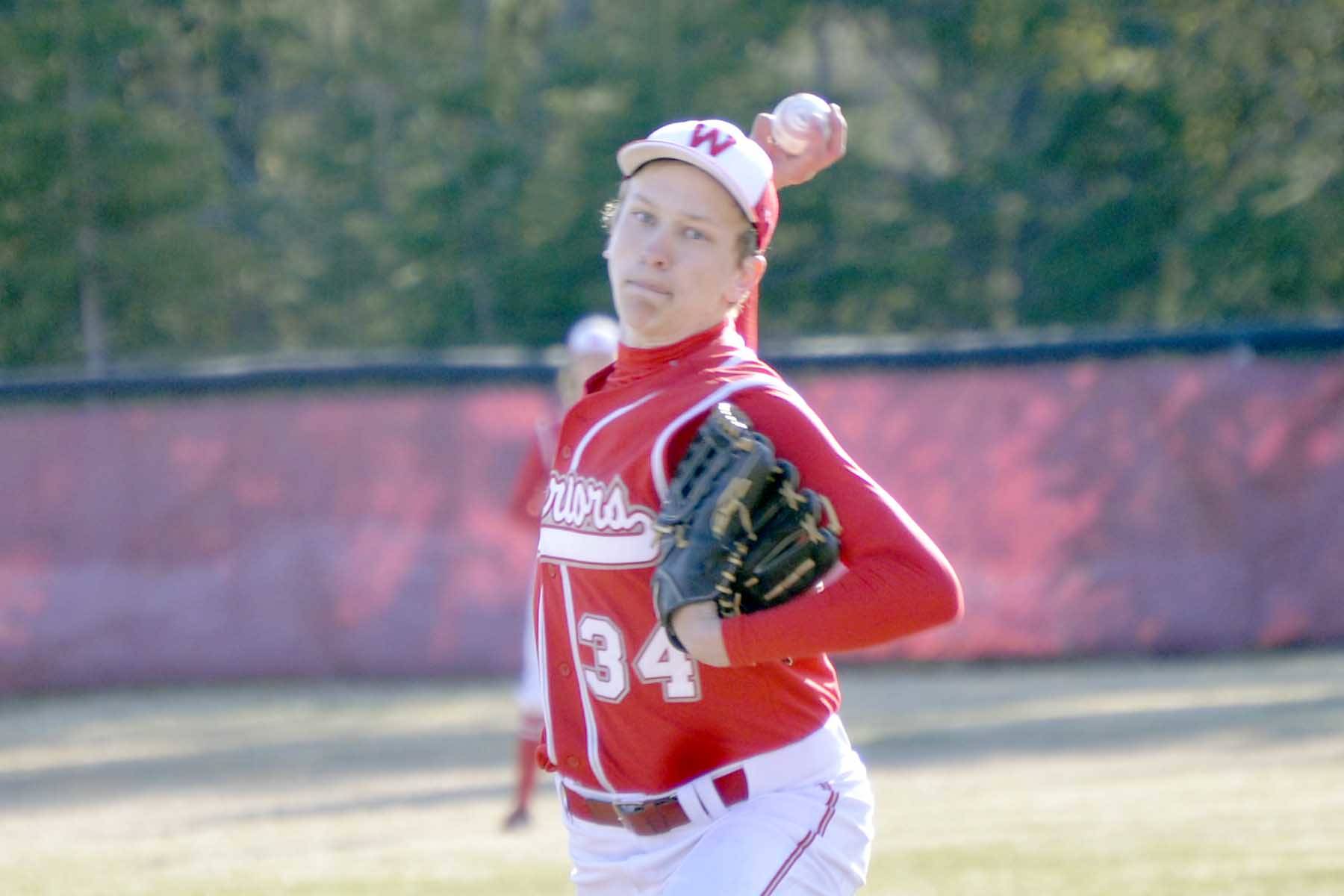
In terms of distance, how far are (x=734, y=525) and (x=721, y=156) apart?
0.61 meters

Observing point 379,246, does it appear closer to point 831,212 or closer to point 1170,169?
point 831,212

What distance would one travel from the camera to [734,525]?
9.12ft

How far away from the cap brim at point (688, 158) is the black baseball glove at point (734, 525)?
371 mm

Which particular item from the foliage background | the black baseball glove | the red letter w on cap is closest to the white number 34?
the black baseball glove

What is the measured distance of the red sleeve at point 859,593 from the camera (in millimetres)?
2787

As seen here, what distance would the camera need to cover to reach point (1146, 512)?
13.4 m

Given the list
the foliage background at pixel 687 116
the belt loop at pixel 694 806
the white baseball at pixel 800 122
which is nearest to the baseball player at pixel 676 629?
the belt loop at pixel 694 806

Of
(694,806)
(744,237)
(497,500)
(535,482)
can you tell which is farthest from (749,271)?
(497,500)

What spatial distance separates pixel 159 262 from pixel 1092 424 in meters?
14.7

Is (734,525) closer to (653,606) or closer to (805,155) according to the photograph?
(653,606)

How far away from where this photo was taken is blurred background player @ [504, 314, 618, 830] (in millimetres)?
7422

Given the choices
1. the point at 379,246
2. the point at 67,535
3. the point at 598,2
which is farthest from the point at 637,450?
the point at 598,2

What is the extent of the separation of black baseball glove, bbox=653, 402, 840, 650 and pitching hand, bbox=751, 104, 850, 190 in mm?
874

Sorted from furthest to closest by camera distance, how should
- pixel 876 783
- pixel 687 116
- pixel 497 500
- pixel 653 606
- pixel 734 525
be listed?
pixel 687 116 → pixel 497 500 → pixel 876 783 → pixel 653 606 → pixel 734 525
